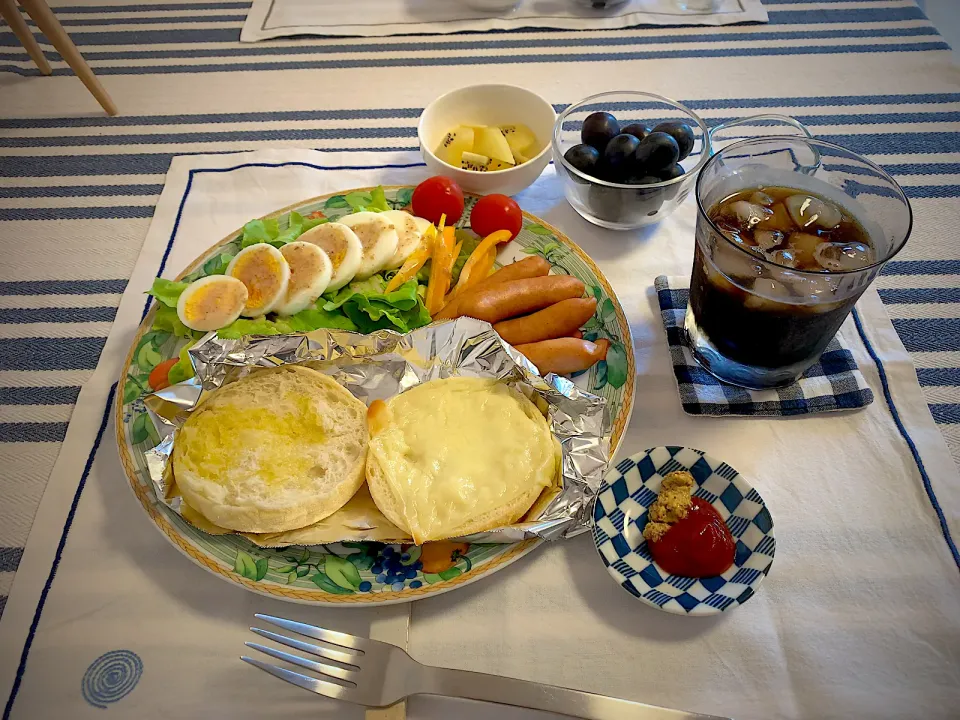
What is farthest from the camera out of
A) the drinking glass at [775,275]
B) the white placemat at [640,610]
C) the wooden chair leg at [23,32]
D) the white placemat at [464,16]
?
the white placemat at [464,16]

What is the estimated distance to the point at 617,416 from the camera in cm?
161

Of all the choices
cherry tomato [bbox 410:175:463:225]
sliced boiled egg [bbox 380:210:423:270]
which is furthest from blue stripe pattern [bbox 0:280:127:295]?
cherry tomato [bbox 410:175:463:225]

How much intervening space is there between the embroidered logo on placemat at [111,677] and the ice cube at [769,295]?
1.65m

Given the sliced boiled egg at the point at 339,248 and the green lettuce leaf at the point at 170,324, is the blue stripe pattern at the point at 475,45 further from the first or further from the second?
the green lettuce leaf at the point at 170,324

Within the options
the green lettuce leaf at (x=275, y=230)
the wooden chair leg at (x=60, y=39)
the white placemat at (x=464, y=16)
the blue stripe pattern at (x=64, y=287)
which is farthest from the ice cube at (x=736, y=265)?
the wooden chair leg at (x=60, y=39)

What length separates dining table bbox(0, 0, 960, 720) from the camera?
52.1 inches

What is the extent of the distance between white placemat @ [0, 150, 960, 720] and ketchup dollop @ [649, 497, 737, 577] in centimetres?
13

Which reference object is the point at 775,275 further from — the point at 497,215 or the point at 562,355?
the point at 497,215

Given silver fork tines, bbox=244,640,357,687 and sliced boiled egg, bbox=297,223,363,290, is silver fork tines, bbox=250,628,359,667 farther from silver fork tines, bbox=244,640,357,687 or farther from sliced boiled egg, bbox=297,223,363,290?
sliced boiled egg, bbox=297,223,363,290

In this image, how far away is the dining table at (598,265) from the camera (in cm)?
132

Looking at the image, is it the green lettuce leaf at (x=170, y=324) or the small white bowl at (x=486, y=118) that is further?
the small white bowl at (x=486, y=118)

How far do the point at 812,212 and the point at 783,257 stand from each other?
0.20 m

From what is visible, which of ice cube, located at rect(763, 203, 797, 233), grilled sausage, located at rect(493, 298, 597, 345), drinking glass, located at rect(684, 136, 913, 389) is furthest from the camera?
grilled sausage, located at rect(493, 298, 597, 345)

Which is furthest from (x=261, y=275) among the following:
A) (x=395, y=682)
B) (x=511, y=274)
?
(x=395, y=682)
